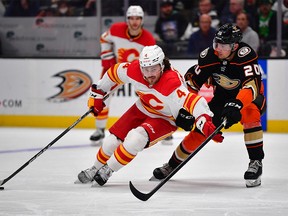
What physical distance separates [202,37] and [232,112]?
12.6ft

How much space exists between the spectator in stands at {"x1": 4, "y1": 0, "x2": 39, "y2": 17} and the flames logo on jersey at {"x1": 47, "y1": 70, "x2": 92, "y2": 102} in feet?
2.73

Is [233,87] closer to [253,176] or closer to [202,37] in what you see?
[253,176]

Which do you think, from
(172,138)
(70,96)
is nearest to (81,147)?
(172,138)

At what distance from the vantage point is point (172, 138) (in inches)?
315

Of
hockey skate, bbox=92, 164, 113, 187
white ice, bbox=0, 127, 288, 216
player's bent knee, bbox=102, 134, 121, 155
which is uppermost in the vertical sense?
player's bent knee, bbox=102, 134, 121, 155

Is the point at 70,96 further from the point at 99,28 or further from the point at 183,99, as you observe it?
the point at 183,99

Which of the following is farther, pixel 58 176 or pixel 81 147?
pixel 81 147

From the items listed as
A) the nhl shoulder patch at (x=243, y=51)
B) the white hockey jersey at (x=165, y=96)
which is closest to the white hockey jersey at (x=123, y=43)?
the white hockey jersey at (x=165, y=96)

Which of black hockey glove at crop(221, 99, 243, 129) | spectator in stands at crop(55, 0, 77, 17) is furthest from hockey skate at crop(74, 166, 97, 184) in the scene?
spectator in stands at crop(55, 0, 77, 17)

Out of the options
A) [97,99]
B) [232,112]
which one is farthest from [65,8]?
[232,112]

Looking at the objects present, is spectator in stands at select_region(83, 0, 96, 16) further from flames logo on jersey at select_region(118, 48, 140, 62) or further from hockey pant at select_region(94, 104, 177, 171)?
hockey pant at select_region(94, 104, 177, 171)

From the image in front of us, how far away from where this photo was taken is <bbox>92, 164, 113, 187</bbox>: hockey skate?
5512mm

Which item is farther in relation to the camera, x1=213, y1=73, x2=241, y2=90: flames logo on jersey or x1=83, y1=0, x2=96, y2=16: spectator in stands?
x1=83, y1=0, x2=96, y2=16: spectator in stands

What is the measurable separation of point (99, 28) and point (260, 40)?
170cm
